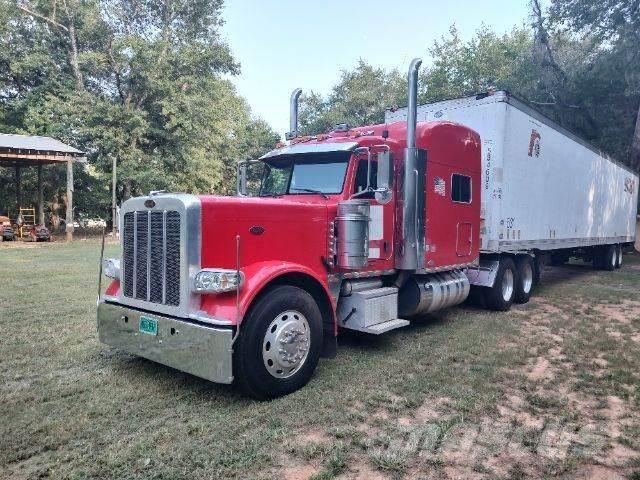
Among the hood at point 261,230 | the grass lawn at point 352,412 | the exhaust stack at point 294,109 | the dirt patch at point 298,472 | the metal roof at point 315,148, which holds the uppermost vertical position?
the exhaust stack at point 294,109

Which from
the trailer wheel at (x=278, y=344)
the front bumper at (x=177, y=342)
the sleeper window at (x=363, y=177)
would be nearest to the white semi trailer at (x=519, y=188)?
the sleeper window at (x=363, y=177)

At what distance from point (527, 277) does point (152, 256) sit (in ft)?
25.3

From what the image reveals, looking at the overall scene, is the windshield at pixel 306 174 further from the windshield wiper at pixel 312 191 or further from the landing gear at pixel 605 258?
the landing gear at pixel 605 258

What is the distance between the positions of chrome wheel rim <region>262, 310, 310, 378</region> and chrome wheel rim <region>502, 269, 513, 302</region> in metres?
5.27

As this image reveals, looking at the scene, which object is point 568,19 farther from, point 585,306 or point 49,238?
point 49,238

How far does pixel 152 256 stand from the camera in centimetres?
428

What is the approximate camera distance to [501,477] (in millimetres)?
2963

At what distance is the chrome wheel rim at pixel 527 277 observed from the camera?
9.06 m

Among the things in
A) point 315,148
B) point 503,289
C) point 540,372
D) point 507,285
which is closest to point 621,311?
point 507,285

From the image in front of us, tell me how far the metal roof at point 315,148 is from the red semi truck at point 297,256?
0.06 feet

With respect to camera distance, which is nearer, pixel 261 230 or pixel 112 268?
pixel 261 230

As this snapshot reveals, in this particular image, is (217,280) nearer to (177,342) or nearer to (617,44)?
(177,342)

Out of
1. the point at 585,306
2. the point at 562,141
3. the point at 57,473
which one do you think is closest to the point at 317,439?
the point at 57,473

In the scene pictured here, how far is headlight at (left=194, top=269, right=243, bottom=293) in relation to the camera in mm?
3838
